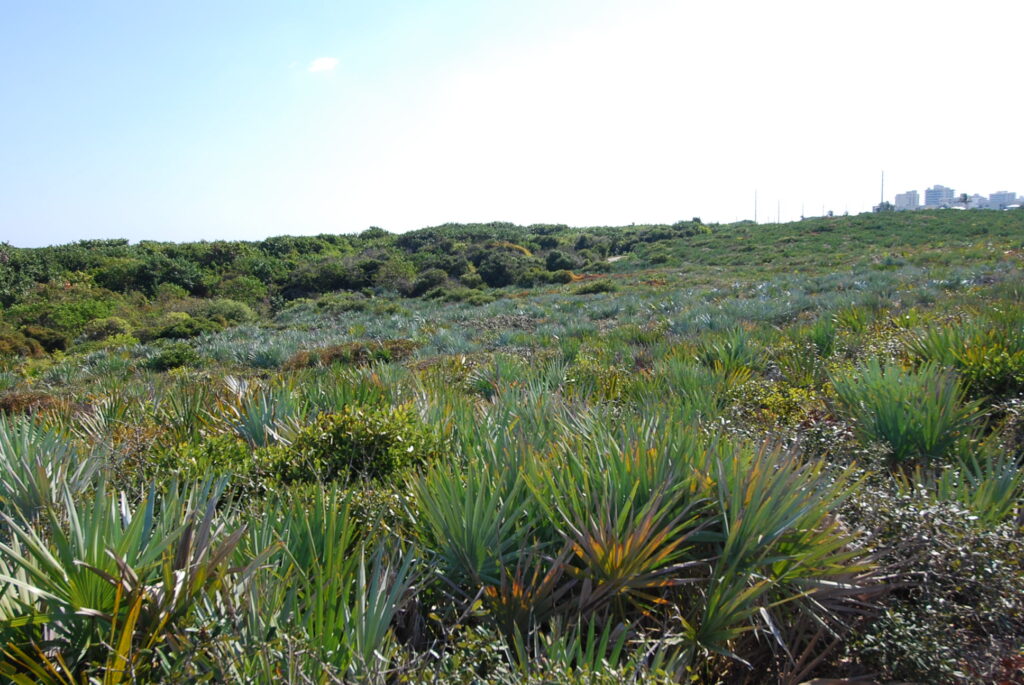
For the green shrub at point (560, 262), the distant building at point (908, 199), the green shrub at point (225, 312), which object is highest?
the distant building at point (908, 199)

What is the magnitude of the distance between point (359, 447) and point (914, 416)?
10.8ft

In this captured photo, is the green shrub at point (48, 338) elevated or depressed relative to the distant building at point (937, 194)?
depressed

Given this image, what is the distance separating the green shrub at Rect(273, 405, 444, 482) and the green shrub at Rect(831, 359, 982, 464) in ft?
8.57

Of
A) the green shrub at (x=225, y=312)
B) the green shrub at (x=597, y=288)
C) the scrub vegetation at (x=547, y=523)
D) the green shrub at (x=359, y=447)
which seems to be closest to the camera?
the scrub vegetation at (x=547, y=523)

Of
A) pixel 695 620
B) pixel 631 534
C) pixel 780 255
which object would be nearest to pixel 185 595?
pixel 631 534

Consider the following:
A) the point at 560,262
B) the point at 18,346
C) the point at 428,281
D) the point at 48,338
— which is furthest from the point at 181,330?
the point at 560,262

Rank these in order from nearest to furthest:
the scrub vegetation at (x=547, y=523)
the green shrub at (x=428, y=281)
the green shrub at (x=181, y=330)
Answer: the scrub vegetation at (x=547, y=523)
the green shrub at (x=181, y=330)
the green shrub at (x=428, y=281)

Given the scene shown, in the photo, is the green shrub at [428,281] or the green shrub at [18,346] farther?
the green shrub at [428,281]

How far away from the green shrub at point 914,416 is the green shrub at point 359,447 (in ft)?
8.57

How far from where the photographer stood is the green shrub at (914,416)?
3.55 m

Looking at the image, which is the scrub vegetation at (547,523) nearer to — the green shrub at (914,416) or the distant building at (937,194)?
the green shrub at (914,416)

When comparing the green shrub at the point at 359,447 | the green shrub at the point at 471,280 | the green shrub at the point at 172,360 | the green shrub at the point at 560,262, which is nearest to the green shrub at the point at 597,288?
the green shrub at the point at 471,280

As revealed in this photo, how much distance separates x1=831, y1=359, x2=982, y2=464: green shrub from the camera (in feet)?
11.7

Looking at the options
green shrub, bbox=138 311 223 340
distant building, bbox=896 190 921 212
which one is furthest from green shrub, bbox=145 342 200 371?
distant building, bbox=896 190 921 212
